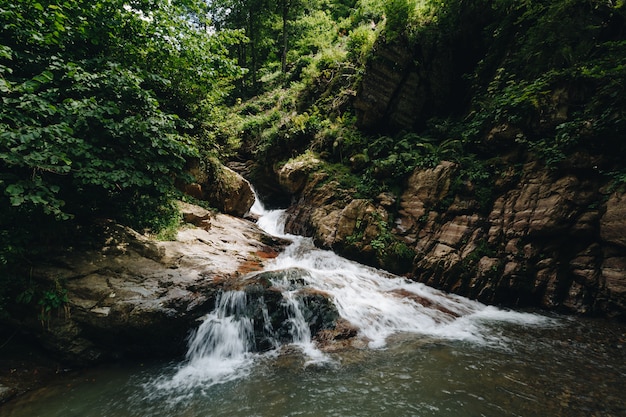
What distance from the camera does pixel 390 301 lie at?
6.95 meters

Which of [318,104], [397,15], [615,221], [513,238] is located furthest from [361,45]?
[615,221]

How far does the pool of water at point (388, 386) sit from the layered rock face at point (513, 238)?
1.58 meters

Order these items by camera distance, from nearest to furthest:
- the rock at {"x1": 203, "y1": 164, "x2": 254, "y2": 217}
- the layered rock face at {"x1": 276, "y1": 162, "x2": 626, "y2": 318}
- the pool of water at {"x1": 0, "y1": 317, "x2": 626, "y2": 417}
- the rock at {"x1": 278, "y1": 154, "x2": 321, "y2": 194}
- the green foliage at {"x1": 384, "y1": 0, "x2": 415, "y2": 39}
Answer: the pool of water at {"x1": 0, "y1": 317, "x2": 626, "y2": 417}, the layered rock face at {"x1": 276, "y1": 162, "x2": 626, "y2": 318}, the green foliage at {"x1": 384, "y1": 0, "x2": 415, "y2": 39}, the rock at {"x1": 203, "y1": 164, "x2": 254, "y2": 217}, the rock at {"x1": 278, "y1": 154, "x2": 321, "y2": 194}

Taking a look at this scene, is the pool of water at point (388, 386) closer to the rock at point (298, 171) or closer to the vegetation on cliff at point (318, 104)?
the vegetation on cliff at point (318, 104)

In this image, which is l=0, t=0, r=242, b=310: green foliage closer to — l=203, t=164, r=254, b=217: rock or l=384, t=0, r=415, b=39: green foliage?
l=203, t=164, r=254, b=217: rock

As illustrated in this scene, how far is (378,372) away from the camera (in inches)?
173

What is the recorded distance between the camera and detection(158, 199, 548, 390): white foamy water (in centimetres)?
502

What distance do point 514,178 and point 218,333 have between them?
852cm

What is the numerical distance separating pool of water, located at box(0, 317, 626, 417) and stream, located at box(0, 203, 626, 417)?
0.02 meters

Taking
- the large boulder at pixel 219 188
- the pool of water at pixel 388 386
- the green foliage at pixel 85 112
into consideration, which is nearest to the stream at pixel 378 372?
the pool of water at pixel 388 386

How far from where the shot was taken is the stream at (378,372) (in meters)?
3.67

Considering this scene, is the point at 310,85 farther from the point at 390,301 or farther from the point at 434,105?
the point at 390,301

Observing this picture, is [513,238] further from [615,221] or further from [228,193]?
[228,193]

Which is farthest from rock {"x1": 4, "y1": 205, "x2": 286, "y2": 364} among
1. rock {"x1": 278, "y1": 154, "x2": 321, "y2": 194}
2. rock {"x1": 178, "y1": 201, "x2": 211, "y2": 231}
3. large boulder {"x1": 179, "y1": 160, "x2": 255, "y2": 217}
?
rock {"x1": 278, "y1": 154, "x2": 321, "y2": 194}
